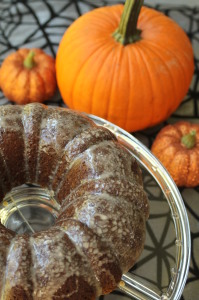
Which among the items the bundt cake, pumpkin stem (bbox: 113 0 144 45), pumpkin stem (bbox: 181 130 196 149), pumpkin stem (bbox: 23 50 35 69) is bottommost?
pumpkin stem (bbox: 181 130 196 149)

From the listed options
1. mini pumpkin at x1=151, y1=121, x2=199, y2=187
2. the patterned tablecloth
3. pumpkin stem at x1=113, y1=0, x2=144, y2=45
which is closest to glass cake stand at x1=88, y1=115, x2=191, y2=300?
the patterned tablecloth

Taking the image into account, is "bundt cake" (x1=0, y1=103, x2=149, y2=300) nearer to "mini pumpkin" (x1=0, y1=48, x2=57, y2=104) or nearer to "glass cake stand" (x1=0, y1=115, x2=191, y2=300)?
"glass cake stand" (x1=0, y1=115, x2=191, y2=300)

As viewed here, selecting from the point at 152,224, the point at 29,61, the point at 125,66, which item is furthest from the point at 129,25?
the point at 152,224

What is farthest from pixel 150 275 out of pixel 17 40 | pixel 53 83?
pixel 17 40

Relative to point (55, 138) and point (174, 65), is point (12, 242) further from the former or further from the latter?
point (174, 65)

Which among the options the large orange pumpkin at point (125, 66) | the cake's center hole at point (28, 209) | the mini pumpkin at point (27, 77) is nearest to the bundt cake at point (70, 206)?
the cake's center hole at point (28, 209)

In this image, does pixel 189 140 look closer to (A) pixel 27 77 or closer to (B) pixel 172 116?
(B) pixel 172 116
